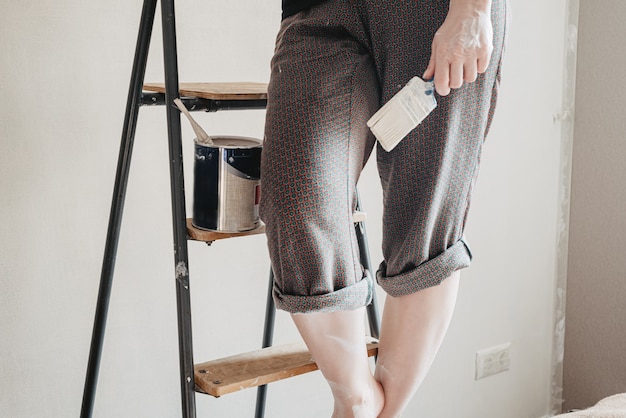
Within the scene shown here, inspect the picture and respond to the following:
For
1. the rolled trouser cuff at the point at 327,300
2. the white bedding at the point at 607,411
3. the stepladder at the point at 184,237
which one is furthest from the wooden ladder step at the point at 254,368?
the white bedding at the point at 607,411

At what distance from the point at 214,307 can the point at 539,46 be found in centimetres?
105

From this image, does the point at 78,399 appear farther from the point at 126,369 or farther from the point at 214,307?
the point at 214,307

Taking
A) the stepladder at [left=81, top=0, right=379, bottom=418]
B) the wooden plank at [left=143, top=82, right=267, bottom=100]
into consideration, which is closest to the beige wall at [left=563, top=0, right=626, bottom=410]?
the stepladder at [left=81, top=0, right=379, bottom=418]

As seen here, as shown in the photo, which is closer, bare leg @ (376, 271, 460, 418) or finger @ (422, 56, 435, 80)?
finger @ (422, 56, 435, 80)

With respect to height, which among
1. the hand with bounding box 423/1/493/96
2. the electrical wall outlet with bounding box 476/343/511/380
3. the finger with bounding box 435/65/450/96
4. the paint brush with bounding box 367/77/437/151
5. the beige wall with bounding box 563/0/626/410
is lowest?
the electrical wall outlet with bounding box 476/343/511/380

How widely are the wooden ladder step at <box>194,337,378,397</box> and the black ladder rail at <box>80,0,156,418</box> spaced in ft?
0.73

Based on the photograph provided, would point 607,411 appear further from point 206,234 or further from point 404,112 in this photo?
point 206,234

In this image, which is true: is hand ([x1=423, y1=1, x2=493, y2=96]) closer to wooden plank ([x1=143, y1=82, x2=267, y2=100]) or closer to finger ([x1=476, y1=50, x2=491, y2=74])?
finger ([x1=476, y1=50, x2=491, y2=74])

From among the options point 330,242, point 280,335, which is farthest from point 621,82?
point 330,242

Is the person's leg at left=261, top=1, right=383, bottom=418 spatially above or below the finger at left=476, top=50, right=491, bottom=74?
below

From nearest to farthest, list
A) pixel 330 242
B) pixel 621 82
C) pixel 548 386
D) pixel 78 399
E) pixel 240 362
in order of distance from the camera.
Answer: pixel 330 242
pixel 240 362
pixel 78 399
pixel 621 82
pixel 548 386

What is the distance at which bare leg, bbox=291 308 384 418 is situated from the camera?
0.91 metres

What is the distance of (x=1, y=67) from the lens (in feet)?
3.83

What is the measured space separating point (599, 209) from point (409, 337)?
3.61ft
